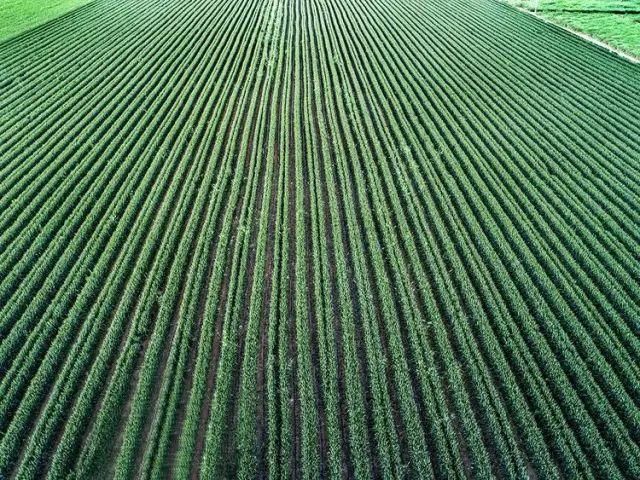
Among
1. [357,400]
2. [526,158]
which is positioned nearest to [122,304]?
[357,400]

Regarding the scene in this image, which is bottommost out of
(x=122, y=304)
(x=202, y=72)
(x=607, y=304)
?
(x=607, y=304)

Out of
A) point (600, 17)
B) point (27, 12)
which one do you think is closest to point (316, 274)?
point (27, 12)

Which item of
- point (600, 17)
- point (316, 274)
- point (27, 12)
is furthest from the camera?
point (600, 17)

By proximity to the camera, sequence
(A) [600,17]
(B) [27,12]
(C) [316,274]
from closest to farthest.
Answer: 1. (C) [316,274]
2. (B) [27,12]
3. (A) [600,17]

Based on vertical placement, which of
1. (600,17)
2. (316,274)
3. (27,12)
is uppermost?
(27,12)

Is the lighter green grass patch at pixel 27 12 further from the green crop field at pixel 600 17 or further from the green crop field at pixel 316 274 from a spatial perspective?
the green crop field at pixel 600 17

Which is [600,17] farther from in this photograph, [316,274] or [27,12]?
[27,12]

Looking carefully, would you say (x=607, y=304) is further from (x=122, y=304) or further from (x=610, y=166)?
(x=122, y=304)

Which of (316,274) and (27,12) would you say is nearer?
(316,274)
